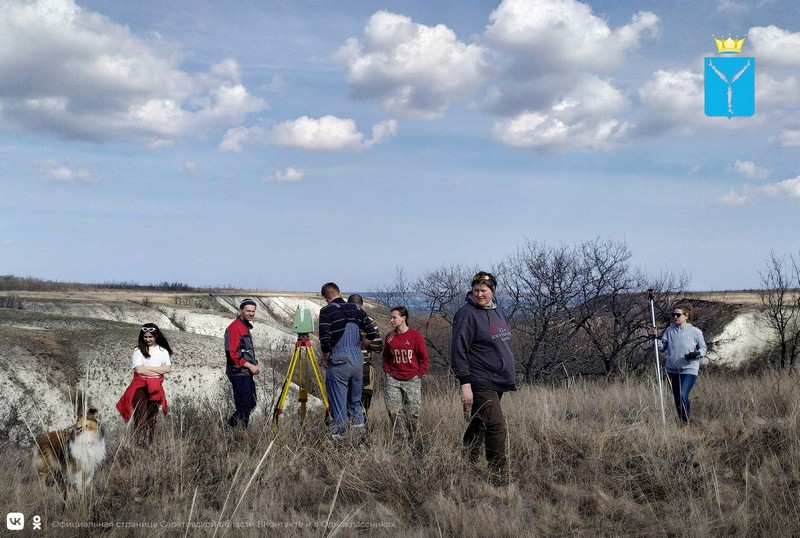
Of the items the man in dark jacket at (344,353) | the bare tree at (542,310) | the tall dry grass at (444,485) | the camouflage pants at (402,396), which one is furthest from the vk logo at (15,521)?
the bare tree at (542,310)

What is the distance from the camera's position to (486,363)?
4.95m

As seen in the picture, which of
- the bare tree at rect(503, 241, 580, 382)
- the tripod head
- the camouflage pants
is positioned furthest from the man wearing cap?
the bare tree at rect(503, 241, 580, 382)

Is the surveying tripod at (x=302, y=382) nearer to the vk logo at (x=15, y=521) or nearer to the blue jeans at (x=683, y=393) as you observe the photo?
the vk logo at (x=15, y=521)

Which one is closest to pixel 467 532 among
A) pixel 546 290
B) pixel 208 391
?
pixel 208 391

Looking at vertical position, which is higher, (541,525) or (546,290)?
(546,290)

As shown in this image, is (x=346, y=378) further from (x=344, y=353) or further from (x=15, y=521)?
(x=15, y=521)

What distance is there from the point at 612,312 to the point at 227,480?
559 inches

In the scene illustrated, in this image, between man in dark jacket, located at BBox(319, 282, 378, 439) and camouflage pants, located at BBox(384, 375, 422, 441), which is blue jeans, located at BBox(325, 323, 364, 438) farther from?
camouflage pants, located at BBox(384, 375, 422, 441)

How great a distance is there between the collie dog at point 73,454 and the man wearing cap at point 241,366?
5.27 ft

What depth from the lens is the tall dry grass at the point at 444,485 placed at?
4.00m

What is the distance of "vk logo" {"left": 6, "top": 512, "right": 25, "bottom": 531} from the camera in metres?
3.87

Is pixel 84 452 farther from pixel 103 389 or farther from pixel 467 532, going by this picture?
pixel 103 389

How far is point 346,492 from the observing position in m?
4.66

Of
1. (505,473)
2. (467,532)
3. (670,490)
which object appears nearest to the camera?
(467,532)
